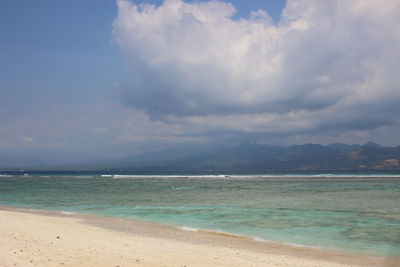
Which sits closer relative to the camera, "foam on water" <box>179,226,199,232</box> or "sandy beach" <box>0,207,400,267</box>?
"sandy beach" <box>0,207,400,267</box>

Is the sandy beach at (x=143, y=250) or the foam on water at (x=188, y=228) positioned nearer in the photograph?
the sandy beach at (x=143, y=250)

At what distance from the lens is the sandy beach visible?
1193 centimetres

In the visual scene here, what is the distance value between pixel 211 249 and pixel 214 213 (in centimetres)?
1380

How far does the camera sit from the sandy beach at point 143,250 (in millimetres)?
11930

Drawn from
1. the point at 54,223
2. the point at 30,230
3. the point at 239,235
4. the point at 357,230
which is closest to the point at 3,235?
the point at 30,230

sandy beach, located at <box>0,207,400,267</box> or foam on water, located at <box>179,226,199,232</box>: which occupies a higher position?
sandy beach, located at <box>0,207,400,267</box>

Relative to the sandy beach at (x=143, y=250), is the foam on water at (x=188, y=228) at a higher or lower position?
lower

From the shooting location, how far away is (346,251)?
50.7 feet

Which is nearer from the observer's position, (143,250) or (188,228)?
(143,250)

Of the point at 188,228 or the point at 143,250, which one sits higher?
the point at 143,250

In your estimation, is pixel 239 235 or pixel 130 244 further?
pixel 239 235

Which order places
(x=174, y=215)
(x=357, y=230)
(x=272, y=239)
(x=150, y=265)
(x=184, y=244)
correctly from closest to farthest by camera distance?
1. (x=150, y=265)
2. (x=184, y=244)
3. (x=272, y=239)
4. (x=357, y=230)
5. (x=174, y=215)

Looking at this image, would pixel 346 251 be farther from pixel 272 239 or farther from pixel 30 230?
pixel 30 230

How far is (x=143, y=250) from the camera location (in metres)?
14.0
